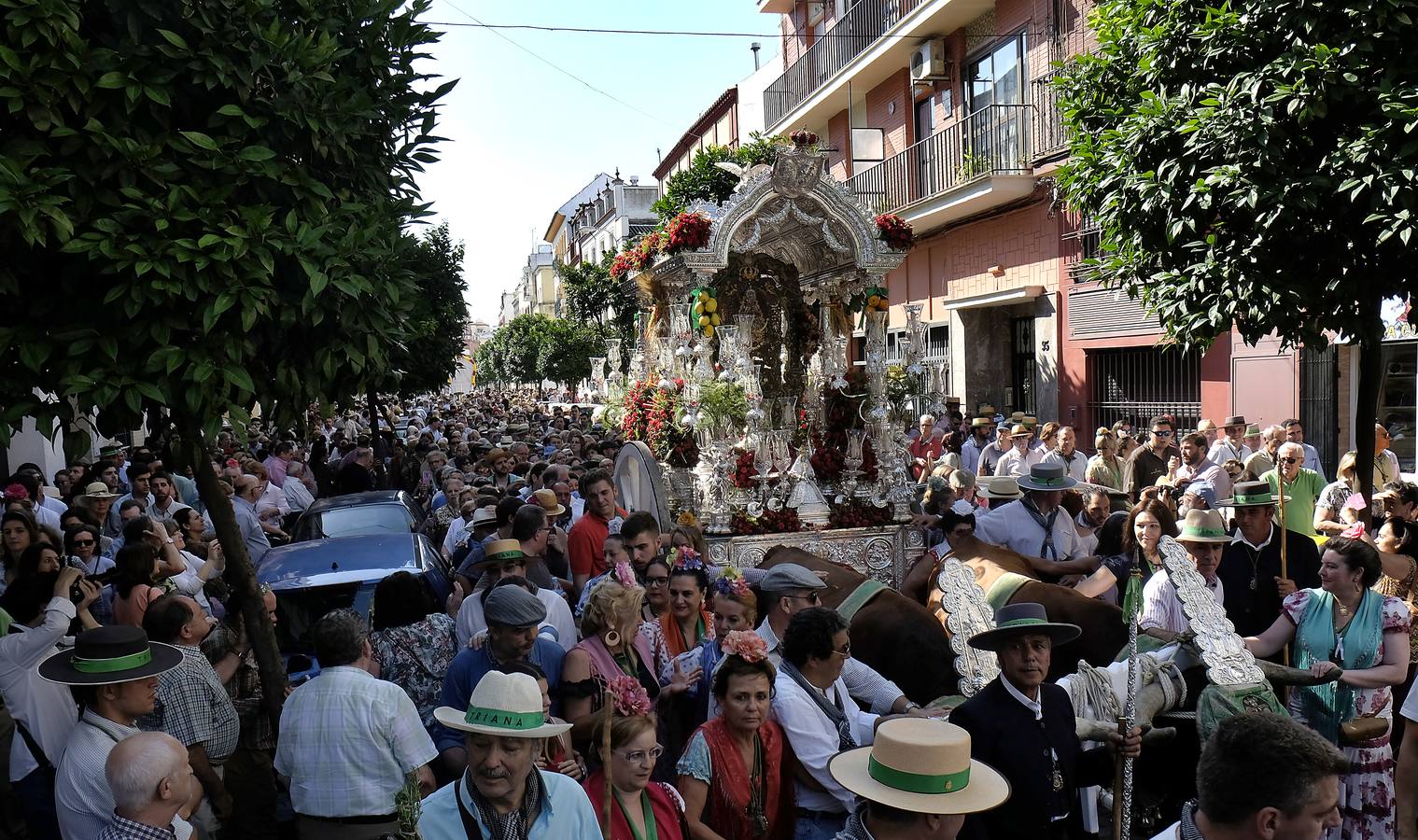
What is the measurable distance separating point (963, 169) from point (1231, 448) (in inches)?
355

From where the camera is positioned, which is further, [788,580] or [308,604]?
[308,604]

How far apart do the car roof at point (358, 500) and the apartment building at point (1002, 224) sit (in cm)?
948

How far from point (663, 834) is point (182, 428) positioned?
2.57m

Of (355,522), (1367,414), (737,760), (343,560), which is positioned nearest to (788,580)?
(737,760)

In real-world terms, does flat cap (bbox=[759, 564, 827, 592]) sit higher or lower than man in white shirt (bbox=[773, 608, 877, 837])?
higher

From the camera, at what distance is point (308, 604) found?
7.41m

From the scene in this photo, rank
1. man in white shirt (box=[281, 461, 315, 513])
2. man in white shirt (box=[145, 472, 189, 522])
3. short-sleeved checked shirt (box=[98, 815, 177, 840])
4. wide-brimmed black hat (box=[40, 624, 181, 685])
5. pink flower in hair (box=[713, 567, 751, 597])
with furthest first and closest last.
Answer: man in white shirt (box=[281, 461, 315, 513]) < man in white shirt (box=[145, 472, 189, 522]) < pink flower in hair (box=[713, 567, 751, 597]) < wide-brimmed black hat (box=[40, 624, 181, 685]) < short-sleeved checked shirt (box=[98, 815, 177, 840])

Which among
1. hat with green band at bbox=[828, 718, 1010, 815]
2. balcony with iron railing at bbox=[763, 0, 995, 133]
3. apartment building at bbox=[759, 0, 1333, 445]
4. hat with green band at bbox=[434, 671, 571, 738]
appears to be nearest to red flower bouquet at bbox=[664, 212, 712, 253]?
apartment building at bbox=[759, 0, 1333, 445]

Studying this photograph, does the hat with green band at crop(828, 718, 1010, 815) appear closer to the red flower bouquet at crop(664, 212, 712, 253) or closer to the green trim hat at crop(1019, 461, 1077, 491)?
the green trim hat at crop(1019, 461, 1077, 491)

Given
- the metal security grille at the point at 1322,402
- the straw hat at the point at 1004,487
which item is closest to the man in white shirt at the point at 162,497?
the straw hat at the point at 1004,487

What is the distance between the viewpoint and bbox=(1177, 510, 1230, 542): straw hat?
5.65m

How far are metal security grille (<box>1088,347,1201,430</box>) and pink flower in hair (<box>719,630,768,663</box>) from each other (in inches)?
503

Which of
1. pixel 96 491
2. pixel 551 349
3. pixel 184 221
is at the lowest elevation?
pixel 96 491

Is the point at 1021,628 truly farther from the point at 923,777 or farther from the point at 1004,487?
the point at 1004,487
